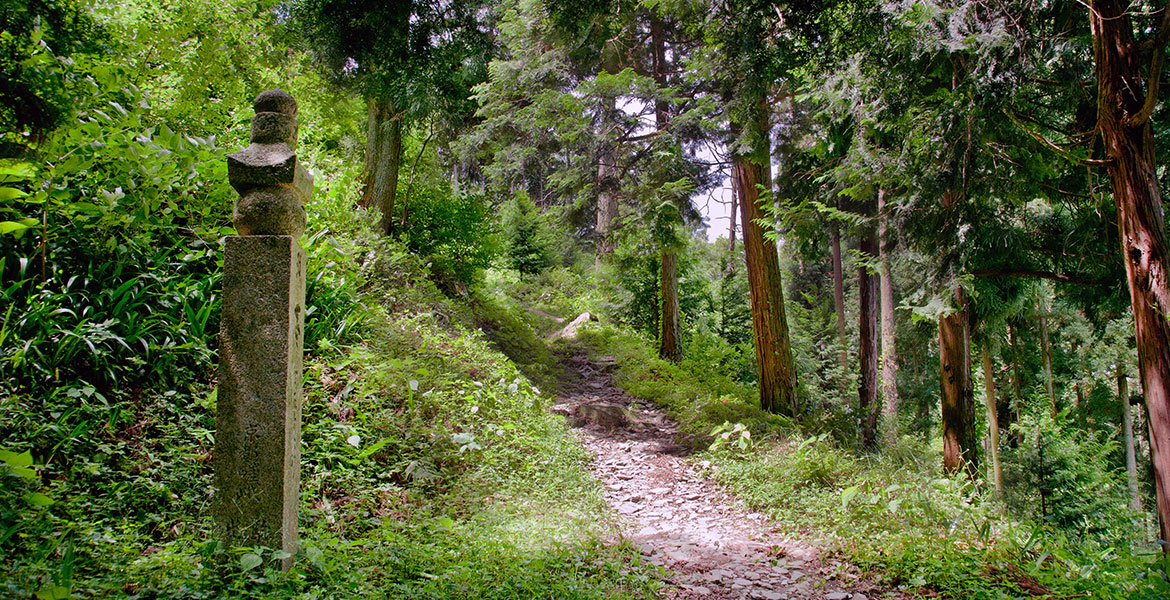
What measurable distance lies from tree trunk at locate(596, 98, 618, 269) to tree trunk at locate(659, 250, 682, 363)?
1.35 meters

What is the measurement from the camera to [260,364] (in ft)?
8.98

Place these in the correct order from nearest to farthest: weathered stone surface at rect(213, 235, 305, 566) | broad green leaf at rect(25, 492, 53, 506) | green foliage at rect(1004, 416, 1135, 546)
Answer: broad green leaf at rect(25, 492, 53, 506), weathered stone surface at rect(213, 235, 305, 566), green foliage at rect(1004, 416, 1135, 546)

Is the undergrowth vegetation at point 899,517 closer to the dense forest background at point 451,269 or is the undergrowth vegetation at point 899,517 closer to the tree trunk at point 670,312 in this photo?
the dense forest background at point 451,269

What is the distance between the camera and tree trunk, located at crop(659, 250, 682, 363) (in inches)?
441

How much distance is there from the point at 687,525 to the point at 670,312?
663 cm

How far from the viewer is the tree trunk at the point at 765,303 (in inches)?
317

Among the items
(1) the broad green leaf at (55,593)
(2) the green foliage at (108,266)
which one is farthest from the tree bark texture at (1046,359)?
(1) the broad green leaf at (55,593)

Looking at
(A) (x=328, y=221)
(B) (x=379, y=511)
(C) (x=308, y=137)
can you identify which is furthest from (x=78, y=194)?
(C) (x=308, y=137)

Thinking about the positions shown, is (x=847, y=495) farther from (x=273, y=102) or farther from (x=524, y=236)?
(x=524, y=236)

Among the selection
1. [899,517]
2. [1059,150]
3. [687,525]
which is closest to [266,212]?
[687,525]

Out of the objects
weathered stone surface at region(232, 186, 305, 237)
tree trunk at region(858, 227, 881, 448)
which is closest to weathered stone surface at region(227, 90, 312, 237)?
weathered stone surface at region(232, 186, 305, 237)

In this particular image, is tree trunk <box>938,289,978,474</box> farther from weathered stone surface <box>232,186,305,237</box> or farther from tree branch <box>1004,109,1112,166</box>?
weathered stone surface <box>232,186,305,237</box>

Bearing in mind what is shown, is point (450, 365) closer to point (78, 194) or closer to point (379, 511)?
point (379, 511)

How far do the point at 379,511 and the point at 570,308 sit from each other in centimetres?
1168
